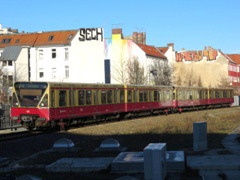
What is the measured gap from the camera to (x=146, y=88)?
133 feet

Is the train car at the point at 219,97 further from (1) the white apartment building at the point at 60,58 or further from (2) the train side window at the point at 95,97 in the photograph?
(2) the train side window at the point at 95,97

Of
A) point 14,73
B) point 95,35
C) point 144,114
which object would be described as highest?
point 95,35

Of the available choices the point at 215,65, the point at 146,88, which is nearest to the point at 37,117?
the point at 146,88

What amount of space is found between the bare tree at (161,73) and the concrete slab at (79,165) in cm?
7104

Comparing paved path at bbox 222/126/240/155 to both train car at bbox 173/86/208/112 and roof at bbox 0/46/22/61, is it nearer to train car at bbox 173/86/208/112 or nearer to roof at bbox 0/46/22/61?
train car at bbox 173/86/208/112

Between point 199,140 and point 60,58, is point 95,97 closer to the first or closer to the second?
point 199,140

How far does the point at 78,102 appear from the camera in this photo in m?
27.9

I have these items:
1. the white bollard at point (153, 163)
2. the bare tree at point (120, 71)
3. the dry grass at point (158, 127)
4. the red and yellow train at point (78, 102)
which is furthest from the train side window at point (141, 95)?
the bare tree at point (120, 71)

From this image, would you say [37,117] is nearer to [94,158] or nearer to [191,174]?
[94,158]

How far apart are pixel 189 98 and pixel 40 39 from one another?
36109 millimetres

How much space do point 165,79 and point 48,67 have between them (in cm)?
2139

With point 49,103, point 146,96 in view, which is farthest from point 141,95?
point 49,103

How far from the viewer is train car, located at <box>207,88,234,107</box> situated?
62.3 metres

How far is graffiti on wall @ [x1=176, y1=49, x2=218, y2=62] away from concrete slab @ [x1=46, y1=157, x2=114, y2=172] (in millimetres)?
98262
